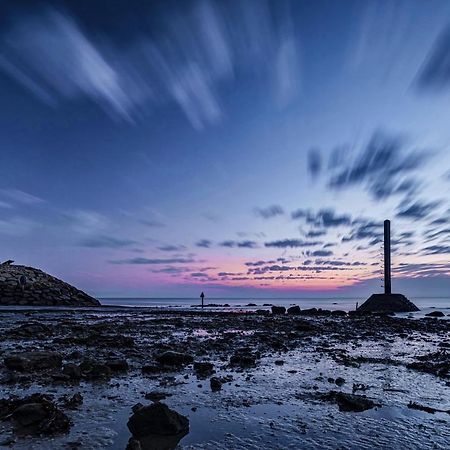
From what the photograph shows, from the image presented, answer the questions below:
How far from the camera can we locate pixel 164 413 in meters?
6.25

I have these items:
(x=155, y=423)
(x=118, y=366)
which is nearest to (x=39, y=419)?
(x=155, y=423)

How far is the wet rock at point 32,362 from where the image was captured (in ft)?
34.6

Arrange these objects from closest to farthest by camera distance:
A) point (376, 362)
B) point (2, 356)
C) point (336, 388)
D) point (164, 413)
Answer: point (164, 413), point (336, 388), point (2, 356), point (376, 362)

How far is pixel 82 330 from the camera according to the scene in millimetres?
22234

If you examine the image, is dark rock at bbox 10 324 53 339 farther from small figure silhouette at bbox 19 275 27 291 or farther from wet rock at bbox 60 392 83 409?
small figure silhouette at bbox 19 275 27 291

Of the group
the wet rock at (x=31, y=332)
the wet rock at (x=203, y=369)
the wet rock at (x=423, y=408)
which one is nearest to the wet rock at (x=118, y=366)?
the wet rock at (x=203, y=369)

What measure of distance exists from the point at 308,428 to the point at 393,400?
305 cm

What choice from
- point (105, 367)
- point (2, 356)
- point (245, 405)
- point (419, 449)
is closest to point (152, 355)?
point (105, 367)

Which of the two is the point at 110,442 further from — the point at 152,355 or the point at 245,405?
the point at 152,355

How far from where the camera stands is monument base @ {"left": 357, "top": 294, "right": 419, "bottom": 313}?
215 ft

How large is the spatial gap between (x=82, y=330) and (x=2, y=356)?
9634 millimetres

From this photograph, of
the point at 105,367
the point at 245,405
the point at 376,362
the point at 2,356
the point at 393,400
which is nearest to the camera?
the point at 245,405

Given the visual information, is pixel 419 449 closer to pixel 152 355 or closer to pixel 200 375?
pixel 200 375

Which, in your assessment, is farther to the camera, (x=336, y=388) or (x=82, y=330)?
(x=82, y=330)
